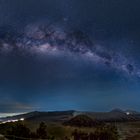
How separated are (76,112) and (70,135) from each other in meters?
13.9

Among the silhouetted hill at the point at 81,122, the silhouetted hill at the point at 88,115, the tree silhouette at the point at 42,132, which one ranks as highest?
the silhouetted hill at the point at 88,115

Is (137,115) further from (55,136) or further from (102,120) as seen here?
(55,136)

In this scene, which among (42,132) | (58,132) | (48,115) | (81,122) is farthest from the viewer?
(48,115)

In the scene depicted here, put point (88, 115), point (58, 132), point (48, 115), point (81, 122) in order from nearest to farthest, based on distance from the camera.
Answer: point (58, 132), point (81, 122), point (88, 115), point (48, 115)

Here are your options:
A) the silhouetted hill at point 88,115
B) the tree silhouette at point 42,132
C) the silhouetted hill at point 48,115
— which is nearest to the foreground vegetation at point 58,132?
the tree silhouette at point 42,132

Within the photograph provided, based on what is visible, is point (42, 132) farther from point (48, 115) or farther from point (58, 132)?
point (48, 115)

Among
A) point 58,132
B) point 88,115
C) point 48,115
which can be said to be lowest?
point 58,132

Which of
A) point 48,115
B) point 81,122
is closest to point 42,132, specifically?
point 81,122

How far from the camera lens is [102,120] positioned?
4562 cm

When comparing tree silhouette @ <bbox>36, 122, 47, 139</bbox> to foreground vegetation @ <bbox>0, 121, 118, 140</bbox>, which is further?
tree silhouette @ <bbox>36, 122, 47, 139</bbox>

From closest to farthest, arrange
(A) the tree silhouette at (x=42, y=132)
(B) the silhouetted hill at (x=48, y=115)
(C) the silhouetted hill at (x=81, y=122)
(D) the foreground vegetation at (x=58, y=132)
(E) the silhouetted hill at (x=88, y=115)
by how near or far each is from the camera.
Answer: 1. (D) the foreground vegetation at (x=58, y=132)
2. (A) the tree silhouette at (x=42, y=132)
3. (C) the silhouetted hill at (x=81, y=122)
4. (E) the silhouetted hill at (x=88, y=115)
5. (B) the silhouetted hill at (x=48, y=115)

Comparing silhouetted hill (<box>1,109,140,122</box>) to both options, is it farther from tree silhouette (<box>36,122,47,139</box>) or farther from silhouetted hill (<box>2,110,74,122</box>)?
tree silhouette (<box>36,122,47,139</box>)

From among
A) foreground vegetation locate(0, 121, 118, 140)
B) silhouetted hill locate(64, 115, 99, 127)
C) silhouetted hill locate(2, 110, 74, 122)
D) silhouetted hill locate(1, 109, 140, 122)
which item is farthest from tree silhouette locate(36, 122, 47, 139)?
silhouetted hill locate(2, 110, 74, 122)

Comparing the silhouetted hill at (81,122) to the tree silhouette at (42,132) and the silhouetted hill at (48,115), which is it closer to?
the silhouetted hill at (48,115)
